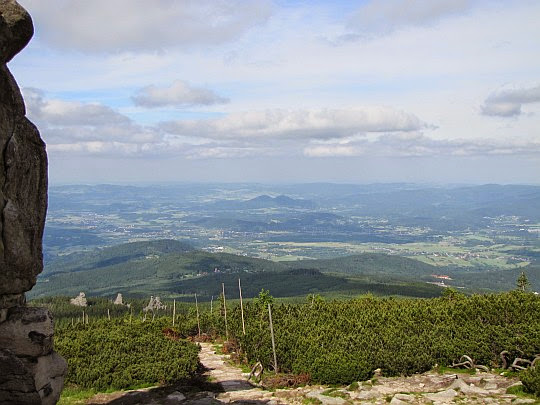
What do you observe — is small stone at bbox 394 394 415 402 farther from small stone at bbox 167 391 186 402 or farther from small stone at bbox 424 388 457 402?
small stone at bbox 167 391 186 402

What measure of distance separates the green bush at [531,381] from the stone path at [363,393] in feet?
2.61

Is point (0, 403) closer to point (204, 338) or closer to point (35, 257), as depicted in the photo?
point (35, 257)

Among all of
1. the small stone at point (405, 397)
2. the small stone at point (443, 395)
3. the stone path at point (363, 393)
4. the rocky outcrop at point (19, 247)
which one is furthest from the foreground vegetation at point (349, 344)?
the rocky outcrop at point (19, 247)

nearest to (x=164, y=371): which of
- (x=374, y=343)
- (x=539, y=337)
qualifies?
(x=374, y=343)

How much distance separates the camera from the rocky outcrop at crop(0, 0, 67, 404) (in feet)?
45.0

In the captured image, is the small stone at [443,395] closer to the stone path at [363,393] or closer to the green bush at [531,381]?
the stone path at [363,393]

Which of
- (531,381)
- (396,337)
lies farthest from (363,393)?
(396,337)

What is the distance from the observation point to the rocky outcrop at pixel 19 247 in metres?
13.7

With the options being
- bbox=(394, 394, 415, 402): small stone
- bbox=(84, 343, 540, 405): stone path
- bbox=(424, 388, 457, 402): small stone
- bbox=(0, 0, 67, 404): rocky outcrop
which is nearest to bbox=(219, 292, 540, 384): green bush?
bbox=(84, 343, 540, 405): stone path

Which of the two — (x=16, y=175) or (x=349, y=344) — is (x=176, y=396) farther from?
(x=16, y=175)

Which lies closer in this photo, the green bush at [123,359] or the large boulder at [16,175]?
the large boulder at [16,175]

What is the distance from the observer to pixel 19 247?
14.4 meters

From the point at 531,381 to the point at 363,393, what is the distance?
22.2 feet

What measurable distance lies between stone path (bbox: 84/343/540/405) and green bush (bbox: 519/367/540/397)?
2.61 ft
